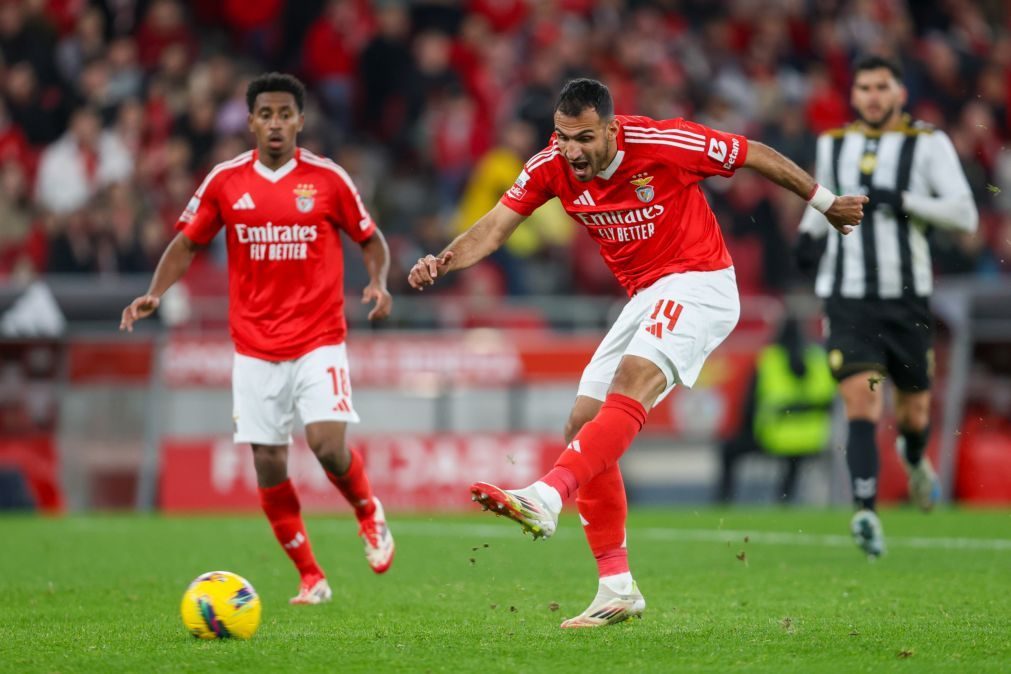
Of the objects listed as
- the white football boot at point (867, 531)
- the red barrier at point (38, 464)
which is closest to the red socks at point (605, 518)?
the white football boot at point (867, 531)

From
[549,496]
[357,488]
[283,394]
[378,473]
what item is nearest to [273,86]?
[283,394]

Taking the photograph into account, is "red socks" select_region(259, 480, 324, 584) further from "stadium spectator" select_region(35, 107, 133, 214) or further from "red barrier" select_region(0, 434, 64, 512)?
"stadium spectator" select_region(35, 107, 133, 214)

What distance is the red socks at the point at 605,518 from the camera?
6.62 m

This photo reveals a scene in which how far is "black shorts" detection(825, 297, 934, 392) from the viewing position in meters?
9.05

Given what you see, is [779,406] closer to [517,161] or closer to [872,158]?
[517,161]

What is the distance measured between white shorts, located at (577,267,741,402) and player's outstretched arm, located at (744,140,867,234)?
1.45ft

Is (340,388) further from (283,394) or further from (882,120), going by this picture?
(882,120)

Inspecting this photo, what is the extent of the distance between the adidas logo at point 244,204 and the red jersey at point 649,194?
1.52m

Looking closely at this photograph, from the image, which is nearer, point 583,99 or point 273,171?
point 583,99

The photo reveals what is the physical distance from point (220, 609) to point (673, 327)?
207cm

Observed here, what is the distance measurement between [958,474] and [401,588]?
7.25m

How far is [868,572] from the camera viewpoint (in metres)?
8.35

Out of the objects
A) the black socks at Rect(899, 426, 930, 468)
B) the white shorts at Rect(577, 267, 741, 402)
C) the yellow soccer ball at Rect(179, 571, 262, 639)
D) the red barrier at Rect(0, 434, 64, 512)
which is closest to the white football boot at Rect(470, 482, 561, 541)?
the white shorts at Rect(577, 267, 741, 402)

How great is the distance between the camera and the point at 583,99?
6.32m
